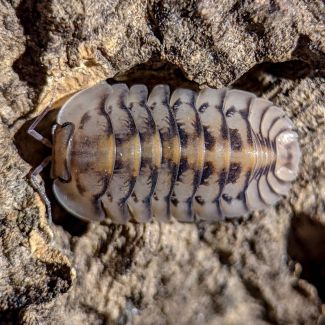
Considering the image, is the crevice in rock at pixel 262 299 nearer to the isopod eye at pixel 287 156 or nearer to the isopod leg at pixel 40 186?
the isopod eye at pixel 287 156

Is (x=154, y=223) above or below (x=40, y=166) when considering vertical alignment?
below

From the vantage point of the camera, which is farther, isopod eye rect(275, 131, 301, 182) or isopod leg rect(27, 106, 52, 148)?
isopod eye rect(275, 131, 301, 182)

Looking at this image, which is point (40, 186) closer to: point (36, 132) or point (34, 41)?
point (36, 132)

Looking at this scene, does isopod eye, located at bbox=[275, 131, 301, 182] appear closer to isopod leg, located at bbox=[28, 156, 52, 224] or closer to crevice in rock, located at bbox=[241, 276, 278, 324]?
crevice in rock, located at bbox=[241, 276, 278, 324]

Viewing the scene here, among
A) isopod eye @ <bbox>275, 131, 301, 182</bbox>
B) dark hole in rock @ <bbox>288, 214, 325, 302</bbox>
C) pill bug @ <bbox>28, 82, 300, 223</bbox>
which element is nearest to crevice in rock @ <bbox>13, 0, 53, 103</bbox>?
pill bug @ <bbox>28, 82, 300, 223</bbox>

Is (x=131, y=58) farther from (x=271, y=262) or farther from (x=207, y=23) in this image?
(x=271, y=262)

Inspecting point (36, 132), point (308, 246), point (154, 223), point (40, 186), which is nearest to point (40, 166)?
point (40, 186)
